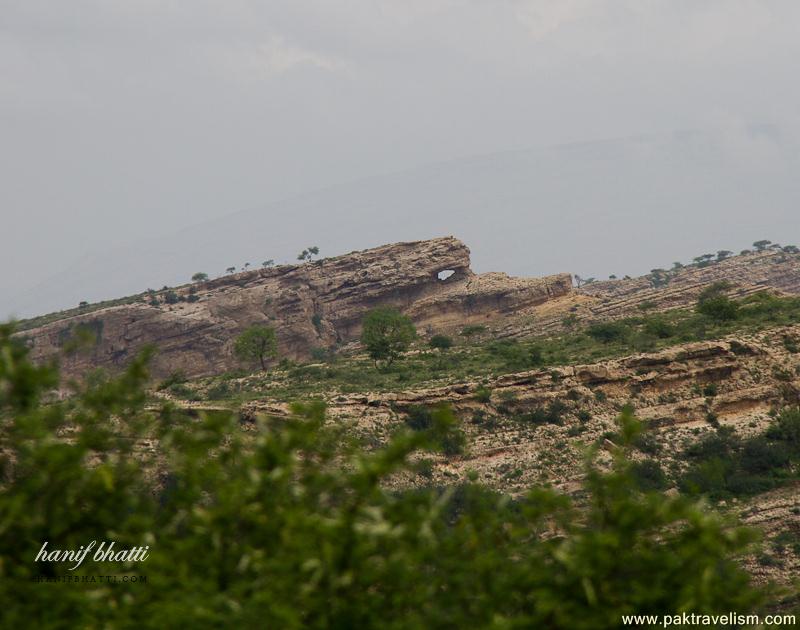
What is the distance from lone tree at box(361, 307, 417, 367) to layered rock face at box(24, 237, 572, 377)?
72.7ft

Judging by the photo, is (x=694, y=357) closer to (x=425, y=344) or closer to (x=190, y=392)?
(x=425, y=344)

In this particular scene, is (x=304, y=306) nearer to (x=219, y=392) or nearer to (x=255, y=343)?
(x=255, y=343)

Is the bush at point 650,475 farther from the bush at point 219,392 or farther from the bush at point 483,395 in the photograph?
the bush at point 219,392

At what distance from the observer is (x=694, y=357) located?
56.3m

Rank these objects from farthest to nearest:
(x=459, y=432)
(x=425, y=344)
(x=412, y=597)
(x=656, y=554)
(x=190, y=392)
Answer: (x=425, y=344), (x=190, y=392), (x=459, y=432), (x=656, y=554), (x=412, y=597)

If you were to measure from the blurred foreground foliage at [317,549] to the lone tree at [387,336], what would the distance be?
61.7 metres

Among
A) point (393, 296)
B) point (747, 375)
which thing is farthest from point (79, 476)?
point (393, 296)

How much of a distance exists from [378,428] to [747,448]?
22.8 metres

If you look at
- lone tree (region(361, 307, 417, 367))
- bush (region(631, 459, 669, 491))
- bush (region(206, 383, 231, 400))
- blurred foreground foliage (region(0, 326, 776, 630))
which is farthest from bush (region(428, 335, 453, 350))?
blurred foreground foliage (region(0, 326, 776, 630))

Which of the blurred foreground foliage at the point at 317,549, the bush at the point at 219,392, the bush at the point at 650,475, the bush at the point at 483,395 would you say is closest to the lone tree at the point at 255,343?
the bush at the point at 219,392

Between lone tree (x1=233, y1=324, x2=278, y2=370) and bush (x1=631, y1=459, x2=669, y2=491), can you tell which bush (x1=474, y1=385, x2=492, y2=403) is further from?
lone tree (x1=233, y1=324, x2=278, y2=370)

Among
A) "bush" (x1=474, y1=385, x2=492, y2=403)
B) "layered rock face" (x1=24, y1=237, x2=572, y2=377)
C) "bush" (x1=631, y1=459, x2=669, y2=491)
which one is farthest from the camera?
"layered rock face" (x1=24, y1=237, x2=572, y2=377)

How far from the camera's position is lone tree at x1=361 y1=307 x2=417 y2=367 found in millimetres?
75000

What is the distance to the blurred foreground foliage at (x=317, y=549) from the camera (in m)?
9.77
